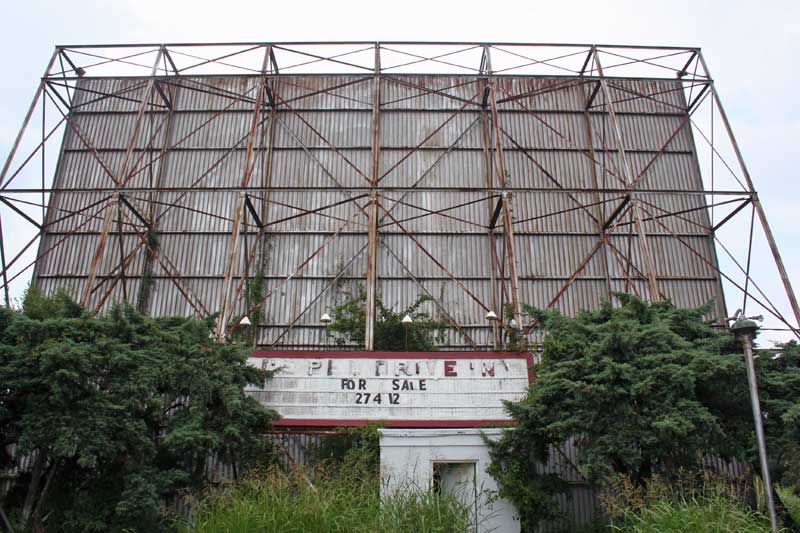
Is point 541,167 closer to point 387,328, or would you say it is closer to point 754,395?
point 387,328

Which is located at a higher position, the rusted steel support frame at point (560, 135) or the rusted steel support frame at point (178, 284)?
the rusted steel support frame at point (560, 135)

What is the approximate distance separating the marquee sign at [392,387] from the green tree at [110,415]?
5.19 feet

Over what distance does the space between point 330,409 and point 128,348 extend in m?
4.82

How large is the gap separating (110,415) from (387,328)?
32.3 ft

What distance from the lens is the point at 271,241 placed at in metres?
23.2

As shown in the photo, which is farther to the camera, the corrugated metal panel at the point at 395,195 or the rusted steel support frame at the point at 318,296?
the corrugated metal panel at the point at 395,195

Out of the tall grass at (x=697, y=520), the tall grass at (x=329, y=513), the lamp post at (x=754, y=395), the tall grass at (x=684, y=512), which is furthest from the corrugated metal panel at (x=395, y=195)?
the tall grass at (x=697, y=520)

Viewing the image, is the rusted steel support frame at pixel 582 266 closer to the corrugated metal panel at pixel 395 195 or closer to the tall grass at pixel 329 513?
the corrugated metal panel at pixel 395 195

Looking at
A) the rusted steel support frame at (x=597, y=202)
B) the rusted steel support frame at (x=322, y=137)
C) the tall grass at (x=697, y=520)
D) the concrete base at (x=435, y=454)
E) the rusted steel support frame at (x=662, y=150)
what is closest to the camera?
the tall grass at (x=697, y=520)

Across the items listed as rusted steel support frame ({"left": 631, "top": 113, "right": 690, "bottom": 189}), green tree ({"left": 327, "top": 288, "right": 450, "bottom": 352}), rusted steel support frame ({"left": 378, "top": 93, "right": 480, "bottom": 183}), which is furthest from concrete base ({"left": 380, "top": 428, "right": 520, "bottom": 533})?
rusted steel support frame ({"left": 631, "top": 113, "right": 690, "bottom": 189})

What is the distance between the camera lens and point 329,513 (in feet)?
32.2

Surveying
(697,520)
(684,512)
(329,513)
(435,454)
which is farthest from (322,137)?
(697,520)

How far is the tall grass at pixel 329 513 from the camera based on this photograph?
964 centimetres

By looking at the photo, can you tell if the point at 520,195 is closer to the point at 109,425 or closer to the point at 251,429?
the point at 251,429
